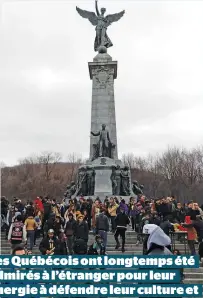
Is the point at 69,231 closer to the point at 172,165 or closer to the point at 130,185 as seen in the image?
the point at 130,185

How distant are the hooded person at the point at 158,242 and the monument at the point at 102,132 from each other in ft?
57.1

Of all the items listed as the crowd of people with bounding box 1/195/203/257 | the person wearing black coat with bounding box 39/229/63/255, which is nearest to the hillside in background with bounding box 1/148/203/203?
the crowd of people with bounding box 1/195/203/257

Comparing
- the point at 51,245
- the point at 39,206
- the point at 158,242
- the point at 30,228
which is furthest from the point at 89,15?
the point at 158,242

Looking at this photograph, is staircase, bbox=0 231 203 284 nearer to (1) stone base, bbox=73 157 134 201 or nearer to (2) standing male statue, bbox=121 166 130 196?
(1) stone base, bbox=73 157 134 201

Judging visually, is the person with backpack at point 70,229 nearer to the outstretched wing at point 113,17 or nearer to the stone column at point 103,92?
the stone column at point 103,92

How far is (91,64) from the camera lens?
25.9 meters

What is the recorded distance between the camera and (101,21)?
2788cm

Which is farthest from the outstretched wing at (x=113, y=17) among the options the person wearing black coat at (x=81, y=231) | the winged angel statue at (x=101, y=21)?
the person wearing black coat at (x=81, y=231)

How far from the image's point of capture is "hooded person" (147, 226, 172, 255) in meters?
4.39

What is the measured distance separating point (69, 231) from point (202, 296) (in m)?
7.34

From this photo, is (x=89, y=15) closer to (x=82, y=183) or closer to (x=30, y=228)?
(x=82, y=183)

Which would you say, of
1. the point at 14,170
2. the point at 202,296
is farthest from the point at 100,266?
the point at 14,170

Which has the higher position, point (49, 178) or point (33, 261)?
point (49, 178)

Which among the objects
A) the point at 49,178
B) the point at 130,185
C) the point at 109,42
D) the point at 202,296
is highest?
the point at 109,42
